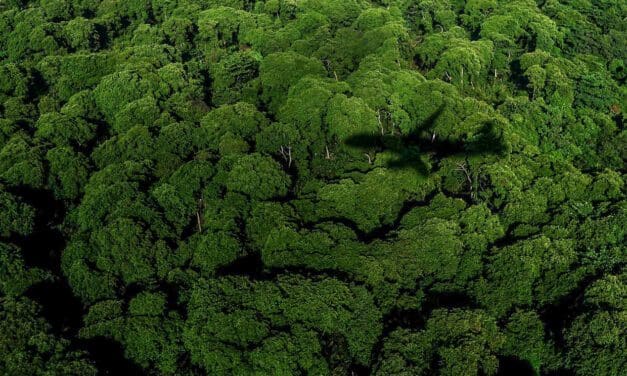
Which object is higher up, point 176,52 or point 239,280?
point 239,280

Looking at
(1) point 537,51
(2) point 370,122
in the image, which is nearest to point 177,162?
(2) point 370,122

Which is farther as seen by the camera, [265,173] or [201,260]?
[265,173]

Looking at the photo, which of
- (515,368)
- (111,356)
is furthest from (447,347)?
(111,356)

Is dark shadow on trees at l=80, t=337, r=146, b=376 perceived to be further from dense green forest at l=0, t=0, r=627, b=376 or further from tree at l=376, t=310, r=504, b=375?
tree at l=376, t=310, r=504, b=375

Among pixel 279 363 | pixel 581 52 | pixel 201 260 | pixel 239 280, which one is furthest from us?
pixel 581 52

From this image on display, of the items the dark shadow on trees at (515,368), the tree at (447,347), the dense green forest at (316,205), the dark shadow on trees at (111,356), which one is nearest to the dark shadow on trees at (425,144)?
the dense green forest at (316,205)

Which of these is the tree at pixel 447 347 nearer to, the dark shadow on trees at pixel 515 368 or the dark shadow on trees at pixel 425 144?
the dark shadow on trees at pixel 515 368

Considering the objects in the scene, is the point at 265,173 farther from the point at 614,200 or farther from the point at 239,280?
the point at 614,200
